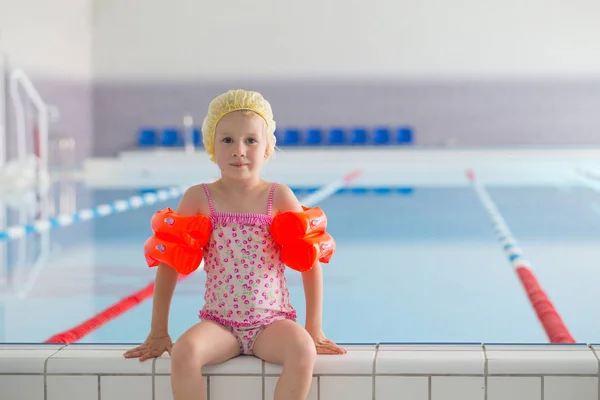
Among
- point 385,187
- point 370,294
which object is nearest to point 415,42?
point 385,187

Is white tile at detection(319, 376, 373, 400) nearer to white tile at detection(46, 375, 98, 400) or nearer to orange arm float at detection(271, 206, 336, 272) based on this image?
orange arm float at detection(271, 206, 336, 272)

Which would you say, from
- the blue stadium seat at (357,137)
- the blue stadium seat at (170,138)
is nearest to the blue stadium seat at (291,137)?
the blue stadium seat at (357,137)

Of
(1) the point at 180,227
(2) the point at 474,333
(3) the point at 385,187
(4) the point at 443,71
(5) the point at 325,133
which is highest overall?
(4) the point at 443,71

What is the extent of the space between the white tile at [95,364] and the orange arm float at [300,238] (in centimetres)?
41

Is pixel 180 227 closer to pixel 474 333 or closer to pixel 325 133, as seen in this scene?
pixel 474 333

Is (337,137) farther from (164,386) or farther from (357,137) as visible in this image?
(164,386)

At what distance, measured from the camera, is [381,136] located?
1562cm

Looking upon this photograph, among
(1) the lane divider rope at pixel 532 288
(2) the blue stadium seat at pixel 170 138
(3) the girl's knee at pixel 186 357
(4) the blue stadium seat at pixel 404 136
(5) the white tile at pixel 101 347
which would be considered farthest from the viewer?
(2) the blue stadium seat at pixel 170 138

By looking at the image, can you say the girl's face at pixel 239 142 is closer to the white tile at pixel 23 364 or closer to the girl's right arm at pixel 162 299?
the girl's right arm at pixel 162 299

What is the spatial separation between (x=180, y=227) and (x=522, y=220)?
19.9ft

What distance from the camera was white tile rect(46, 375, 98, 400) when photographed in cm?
210

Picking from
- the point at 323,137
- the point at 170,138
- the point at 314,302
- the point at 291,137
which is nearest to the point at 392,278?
the point at 314,302

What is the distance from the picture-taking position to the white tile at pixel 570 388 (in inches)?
80.0

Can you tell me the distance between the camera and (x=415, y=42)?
15.8 metres
